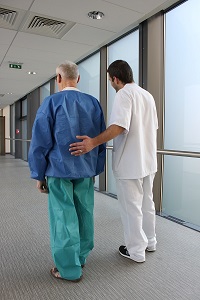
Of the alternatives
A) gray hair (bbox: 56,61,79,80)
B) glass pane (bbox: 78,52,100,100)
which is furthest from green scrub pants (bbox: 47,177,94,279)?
glass pane (bbox: 78,52,100,100)

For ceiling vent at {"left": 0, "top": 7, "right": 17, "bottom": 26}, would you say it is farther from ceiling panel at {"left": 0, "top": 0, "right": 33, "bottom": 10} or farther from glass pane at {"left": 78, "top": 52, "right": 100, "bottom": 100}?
glass pane at {"left": 78, "top": 52, "right": 100, "bottom": 100}

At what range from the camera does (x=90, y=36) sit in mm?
3668

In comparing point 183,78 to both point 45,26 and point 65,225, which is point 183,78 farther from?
point 65,225

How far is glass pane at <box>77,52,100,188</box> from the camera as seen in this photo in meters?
4.73

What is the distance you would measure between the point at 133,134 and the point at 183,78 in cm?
155

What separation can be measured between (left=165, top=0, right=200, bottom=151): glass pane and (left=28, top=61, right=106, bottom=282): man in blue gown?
64.1 inches

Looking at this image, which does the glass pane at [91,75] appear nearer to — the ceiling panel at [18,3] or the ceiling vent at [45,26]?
the ceiling vent at [45,26]

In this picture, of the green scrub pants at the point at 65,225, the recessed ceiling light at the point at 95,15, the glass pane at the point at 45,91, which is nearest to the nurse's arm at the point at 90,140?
the green scrub pants at the point at 65,225

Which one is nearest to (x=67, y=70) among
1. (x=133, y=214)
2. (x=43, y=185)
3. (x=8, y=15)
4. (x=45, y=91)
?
(x=43, y=185)

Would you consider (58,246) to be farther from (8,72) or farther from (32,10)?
(8,72)

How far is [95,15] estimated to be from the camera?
2994 mm

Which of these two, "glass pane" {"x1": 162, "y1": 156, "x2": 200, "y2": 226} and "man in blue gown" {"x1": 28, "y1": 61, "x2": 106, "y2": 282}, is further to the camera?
"glass pane" {"x1": 162, "y1": 156, "x2": 200, "y2": 226}

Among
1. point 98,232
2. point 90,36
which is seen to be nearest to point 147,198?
point 98,232

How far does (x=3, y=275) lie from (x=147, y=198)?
1.14 meters
